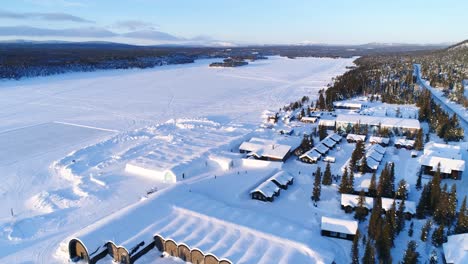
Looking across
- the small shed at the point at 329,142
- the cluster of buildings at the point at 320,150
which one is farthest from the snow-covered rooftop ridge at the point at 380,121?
the small shed at the point at 329,142

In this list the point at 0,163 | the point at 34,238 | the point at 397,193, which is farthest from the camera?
the point at 0,163

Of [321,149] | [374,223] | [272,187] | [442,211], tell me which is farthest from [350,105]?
[374,223]

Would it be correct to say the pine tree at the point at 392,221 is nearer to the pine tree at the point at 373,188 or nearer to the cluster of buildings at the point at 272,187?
the pine tree at the point at 373,188

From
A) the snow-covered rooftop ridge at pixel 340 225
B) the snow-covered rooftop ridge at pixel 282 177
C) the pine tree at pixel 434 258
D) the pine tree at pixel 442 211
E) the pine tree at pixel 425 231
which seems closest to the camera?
the pine tree at pixel 434 258

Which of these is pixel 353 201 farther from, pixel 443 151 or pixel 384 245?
pixel 443 151

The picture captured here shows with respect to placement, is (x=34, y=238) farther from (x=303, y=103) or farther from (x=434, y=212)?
(x=303, y=103)

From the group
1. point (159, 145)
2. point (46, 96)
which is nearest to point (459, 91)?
point (159, 145)

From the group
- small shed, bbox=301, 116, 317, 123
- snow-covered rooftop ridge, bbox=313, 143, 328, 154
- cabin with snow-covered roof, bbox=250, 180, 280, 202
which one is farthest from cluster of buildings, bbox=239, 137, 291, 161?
small shed, bbox=301, 116, 317, 123

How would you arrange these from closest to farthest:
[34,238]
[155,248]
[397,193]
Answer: [155,248]
[34,238]
[397,193]
